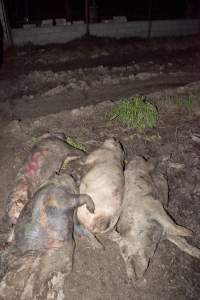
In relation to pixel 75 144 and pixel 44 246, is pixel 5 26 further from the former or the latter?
pixel 44 246

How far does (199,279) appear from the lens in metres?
2.63

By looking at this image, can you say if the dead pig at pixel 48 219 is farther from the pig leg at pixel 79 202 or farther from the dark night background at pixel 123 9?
the dark night background at pixel 123 9

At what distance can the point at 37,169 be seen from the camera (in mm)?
3078

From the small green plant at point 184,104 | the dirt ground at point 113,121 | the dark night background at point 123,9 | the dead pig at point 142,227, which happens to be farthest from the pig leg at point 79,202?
the dark night background at point 123,9

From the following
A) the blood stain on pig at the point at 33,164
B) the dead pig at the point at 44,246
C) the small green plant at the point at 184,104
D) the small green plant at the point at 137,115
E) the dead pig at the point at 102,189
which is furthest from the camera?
the small green plant at the point at 184,104

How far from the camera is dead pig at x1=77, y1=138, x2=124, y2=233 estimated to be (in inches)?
101

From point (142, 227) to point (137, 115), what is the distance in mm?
2155

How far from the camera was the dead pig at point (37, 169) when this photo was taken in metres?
2.81

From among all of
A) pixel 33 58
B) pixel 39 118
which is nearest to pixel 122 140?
pixel 39 118

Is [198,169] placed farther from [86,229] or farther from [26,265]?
[26,265]

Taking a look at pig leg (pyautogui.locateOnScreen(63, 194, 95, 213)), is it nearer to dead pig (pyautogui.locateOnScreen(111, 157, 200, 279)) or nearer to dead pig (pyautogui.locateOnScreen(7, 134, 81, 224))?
dead pig (pyautogui.locateOnScreen(111, 157, 200, 279))

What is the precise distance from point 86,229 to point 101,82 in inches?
154

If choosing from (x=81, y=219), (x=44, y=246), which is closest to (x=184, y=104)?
(x=81, y=219)

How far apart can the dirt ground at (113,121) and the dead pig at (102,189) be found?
0.35m
